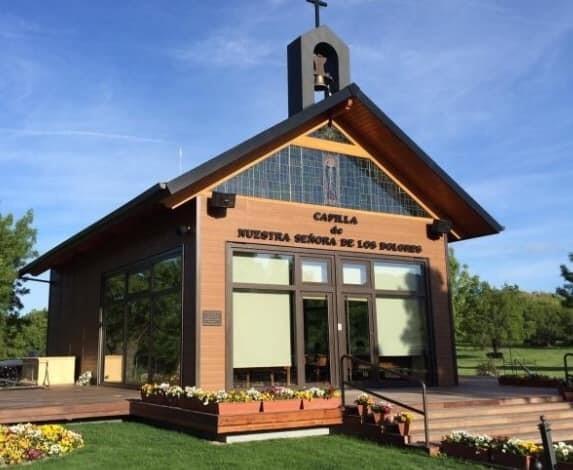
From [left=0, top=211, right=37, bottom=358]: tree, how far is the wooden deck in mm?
18045

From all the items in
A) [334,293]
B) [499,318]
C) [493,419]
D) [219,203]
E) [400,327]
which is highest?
[219,203]

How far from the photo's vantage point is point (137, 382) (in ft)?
41.4

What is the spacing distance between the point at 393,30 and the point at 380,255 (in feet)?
14.4

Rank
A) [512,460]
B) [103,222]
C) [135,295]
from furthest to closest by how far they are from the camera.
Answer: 1. [135,295]
2. [103,222]
3. [512,460]

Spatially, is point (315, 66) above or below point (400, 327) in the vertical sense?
above

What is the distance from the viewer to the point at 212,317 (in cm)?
1067

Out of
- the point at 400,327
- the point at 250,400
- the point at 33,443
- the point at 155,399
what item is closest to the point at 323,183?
the point at 400,327

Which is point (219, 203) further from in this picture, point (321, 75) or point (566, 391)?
point (566, 391)

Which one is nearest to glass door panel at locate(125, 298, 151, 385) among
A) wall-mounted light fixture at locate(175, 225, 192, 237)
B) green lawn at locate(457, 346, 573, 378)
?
wall-mounted light fixture at locate(175, 225, 192, 237)

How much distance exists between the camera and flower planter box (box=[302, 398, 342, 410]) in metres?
8.62

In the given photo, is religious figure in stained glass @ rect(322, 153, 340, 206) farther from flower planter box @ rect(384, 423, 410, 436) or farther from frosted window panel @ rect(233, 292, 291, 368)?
flower planter box @ rect(384, 423, 410, 436)

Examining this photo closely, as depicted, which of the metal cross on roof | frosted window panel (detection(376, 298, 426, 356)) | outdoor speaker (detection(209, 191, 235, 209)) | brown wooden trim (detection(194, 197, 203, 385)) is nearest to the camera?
brown wooden trim (detection(194, 197, 203, 385))

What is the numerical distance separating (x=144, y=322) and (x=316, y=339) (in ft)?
11.5

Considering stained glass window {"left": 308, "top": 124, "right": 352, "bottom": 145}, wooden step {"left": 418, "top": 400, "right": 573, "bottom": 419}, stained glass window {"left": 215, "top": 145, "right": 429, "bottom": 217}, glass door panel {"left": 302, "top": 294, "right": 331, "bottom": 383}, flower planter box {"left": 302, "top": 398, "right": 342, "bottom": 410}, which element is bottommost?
wooden step {"left": 418, "top": 400, "right": 573, "bottom": 419}
